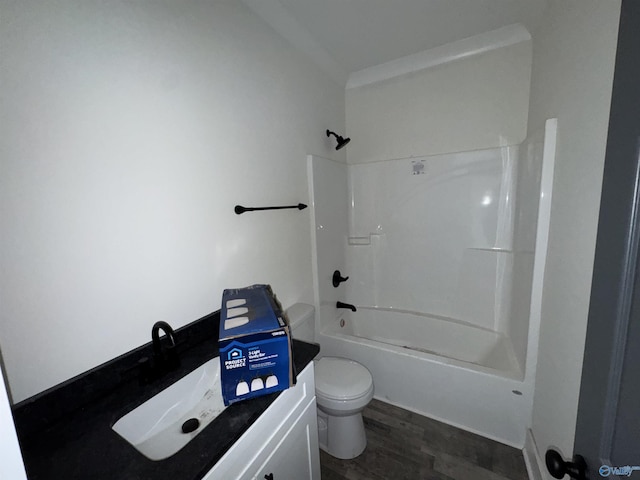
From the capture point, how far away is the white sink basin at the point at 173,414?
2.47 ft

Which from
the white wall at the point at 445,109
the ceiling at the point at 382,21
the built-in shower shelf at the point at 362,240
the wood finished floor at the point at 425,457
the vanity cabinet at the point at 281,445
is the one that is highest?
the ceiling at the point at 382,21

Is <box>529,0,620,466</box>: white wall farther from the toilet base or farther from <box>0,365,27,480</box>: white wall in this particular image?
<box>0,365,27,480</box>: white wall

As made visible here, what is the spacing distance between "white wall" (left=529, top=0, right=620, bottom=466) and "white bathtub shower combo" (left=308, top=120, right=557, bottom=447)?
14cm

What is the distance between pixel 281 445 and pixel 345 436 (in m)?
0.73

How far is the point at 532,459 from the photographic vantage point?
1307 mm

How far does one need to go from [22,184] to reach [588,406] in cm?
142

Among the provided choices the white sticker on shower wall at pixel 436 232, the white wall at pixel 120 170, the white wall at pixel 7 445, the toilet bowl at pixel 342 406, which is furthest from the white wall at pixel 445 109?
the white wall at pixel 7 445

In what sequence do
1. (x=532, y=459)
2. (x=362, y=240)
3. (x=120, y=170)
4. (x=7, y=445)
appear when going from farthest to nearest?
(x=362, y=240), (x=532, y=459), (x=120, y=170), (x=7, y=445)

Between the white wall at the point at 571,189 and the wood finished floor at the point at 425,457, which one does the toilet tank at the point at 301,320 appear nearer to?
the wood finished floor at the point at 425,457

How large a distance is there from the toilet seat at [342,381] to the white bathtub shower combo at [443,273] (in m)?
0.29

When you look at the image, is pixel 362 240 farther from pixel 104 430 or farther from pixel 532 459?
pixel 104 430

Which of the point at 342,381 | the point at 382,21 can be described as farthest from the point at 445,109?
the point at 342,381

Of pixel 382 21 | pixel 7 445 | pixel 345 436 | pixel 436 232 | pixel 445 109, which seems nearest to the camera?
pixel 7 445

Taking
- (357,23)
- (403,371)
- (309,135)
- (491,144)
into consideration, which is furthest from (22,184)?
(491,144)
